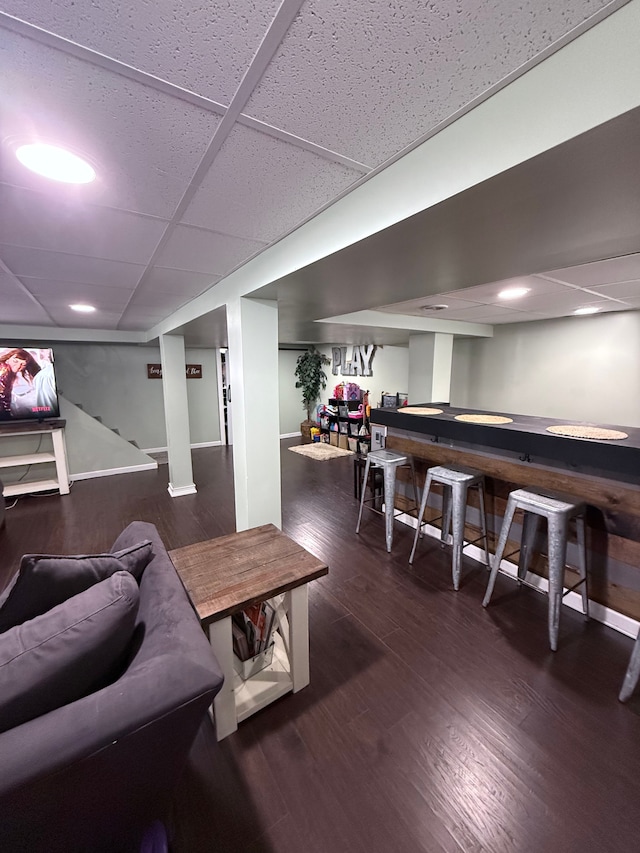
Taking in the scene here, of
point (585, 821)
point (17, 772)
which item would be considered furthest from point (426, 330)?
point (17, 772)

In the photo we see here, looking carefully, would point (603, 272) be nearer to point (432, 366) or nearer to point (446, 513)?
point (446, 513)

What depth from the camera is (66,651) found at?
0.89 metres

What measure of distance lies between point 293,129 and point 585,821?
237 centimetres

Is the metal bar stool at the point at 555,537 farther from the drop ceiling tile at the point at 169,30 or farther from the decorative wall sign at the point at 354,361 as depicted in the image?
the decorative wall sign at the point at 354,361

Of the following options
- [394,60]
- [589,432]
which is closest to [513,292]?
[589,432]

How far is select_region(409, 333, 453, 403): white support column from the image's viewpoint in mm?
4352

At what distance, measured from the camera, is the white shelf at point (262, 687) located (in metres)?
1.55

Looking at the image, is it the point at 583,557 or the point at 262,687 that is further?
the point at 583,557

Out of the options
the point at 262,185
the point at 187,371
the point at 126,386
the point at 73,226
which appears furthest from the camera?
the point at 187,371

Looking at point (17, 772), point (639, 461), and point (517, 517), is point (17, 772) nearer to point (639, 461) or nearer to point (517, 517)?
point (639, 461)

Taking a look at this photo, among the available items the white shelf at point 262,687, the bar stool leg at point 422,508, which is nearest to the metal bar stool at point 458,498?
the bar stool leg at point 422,508

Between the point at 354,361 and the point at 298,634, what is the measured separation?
583 centimetres

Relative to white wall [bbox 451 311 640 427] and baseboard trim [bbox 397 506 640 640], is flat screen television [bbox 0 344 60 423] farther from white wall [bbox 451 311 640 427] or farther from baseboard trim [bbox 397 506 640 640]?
white wall [bbox 451 311 640 427]

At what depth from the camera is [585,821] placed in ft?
3.87
